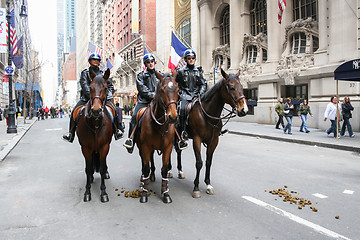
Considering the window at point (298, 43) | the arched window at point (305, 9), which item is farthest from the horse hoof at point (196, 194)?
the arched window at point (305, 9)

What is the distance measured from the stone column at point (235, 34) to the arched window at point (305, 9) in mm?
5649

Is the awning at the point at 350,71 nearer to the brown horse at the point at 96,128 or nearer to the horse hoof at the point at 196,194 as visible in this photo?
the horse hoof at the point at 196,194

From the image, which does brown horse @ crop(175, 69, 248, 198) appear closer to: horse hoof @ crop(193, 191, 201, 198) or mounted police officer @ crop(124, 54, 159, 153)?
horse hoof @ crop(193, 191, 201, 198)

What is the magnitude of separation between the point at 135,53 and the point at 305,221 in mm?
50709

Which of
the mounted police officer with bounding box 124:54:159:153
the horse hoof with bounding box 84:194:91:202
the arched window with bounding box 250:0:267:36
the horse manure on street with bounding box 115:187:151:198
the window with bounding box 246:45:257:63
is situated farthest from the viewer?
the window with bounding box 246:45:257:63

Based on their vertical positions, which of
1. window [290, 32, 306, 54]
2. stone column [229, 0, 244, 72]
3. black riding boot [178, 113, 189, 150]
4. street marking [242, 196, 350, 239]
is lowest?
street marking [242, 196, 350, 239]

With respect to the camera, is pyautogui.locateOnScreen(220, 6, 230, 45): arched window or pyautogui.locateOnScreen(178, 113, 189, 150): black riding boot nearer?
pyautogui.locateOnScreen(178, 113, 189, 150): black riding boot

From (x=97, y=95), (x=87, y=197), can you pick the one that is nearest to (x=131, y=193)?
(x=87, y=197)

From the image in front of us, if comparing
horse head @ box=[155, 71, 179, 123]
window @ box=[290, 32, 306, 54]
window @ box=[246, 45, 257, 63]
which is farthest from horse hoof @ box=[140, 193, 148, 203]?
window @ box=[246, 45, 257, 63]

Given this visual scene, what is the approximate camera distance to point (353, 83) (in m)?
→ 16.0

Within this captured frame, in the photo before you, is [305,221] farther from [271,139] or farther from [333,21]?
[333,21]

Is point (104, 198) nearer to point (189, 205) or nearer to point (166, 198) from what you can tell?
point (166, 198)

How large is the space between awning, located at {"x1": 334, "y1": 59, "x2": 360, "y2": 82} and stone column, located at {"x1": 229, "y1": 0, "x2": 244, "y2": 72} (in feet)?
46.7

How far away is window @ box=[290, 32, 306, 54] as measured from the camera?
20406mm
